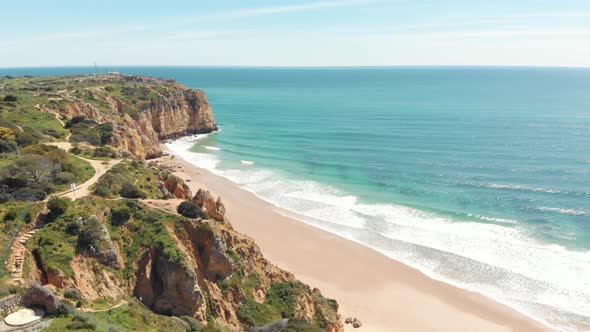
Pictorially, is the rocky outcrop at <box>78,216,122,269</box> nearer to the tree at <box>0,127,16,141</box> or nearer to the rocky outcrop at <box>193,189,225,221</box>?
the rocky outcrop at <box>193,189,225,221</box>

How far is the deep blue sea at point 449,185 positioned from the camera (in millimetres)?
36594

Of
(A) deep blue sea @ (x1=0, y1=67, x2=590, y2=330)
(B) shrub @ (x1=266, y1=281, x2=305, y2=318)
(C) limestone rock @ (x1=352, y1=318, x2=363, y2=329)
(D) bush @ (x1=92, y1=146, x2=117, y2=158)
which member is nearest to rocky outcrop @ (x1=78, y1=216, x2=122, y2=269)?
(B) shrub @ (x1=266, y1=281, x2=305, y2=318)

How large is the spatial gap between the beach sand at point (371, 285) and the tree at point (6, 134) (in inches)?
894

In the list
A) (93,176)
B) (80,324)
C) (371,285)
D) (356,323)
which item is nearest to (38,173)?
(93,176)

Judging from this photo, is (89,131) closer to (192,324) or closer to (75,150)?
(75,150)

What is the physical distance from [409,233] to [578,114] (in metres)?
93.5

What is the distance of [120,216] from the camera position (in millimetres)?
27438

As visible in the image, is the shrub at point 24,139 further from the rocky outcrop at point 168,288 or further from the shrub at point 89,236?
the rocky outcrop at point 168,288

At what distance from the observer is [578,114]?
4321 inches

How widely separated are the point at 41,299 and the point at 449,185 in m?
50.6

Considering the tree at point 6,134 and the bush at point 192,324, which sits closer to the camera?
the bush at point 192,324

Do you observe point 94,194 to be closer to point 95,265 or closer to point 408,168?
point 95,265

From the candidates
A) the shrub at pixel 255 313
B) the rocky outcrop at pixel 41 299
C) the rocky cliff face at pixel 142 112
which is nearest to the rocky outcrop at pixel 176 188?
the shrub at pixel 255 313

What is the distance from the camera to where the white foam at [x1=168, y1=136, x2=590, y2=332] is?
33.6m
